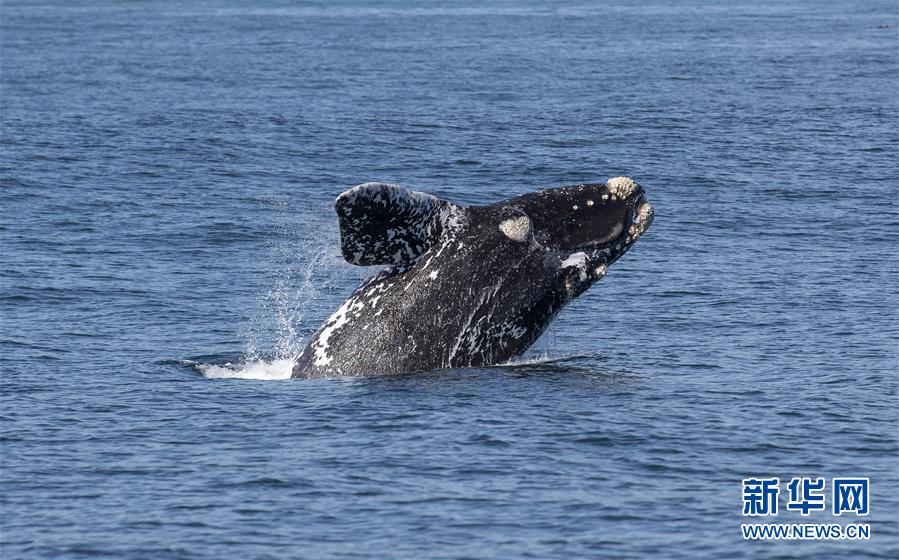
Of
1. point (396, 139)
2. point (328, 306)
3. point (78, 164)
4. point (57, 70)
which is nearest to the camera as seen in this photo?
point (328, 306)

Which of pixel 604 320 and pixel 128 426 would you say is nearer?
pixel 128 426

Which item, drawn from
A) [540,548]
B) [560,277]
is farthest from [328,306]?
[540,548]

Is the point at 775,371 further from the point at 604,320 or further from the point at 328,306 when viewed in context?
the point at 328,306

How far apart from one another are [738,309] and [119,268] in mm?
12117

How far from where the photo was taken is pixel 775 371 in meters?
21.6

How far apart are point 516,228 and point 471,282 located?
0.91 meters

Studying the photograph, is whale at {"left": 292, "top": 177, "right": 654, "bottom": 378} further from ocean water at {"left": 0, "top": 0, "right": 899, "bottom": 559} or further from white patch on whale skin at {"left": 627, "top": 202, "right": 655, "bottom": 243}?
ocean water at {"left": 0, "top": 0, "right": 899, "bottom": 559}

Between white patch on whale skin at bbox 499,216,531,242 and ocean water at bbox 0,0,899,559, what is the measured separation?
1.78m

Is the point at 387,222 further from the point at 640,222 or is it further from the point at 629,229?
the point at 640,222

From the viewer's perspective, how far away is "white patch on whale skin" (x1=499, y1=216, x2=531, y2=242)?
63.5 feet

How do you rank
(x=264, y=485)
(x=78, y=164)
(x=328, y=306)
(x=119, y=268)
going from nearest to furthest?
(x=264, y=485) → (x=328, y=306) → (x=119, y=268) → (x=78, y=164)
